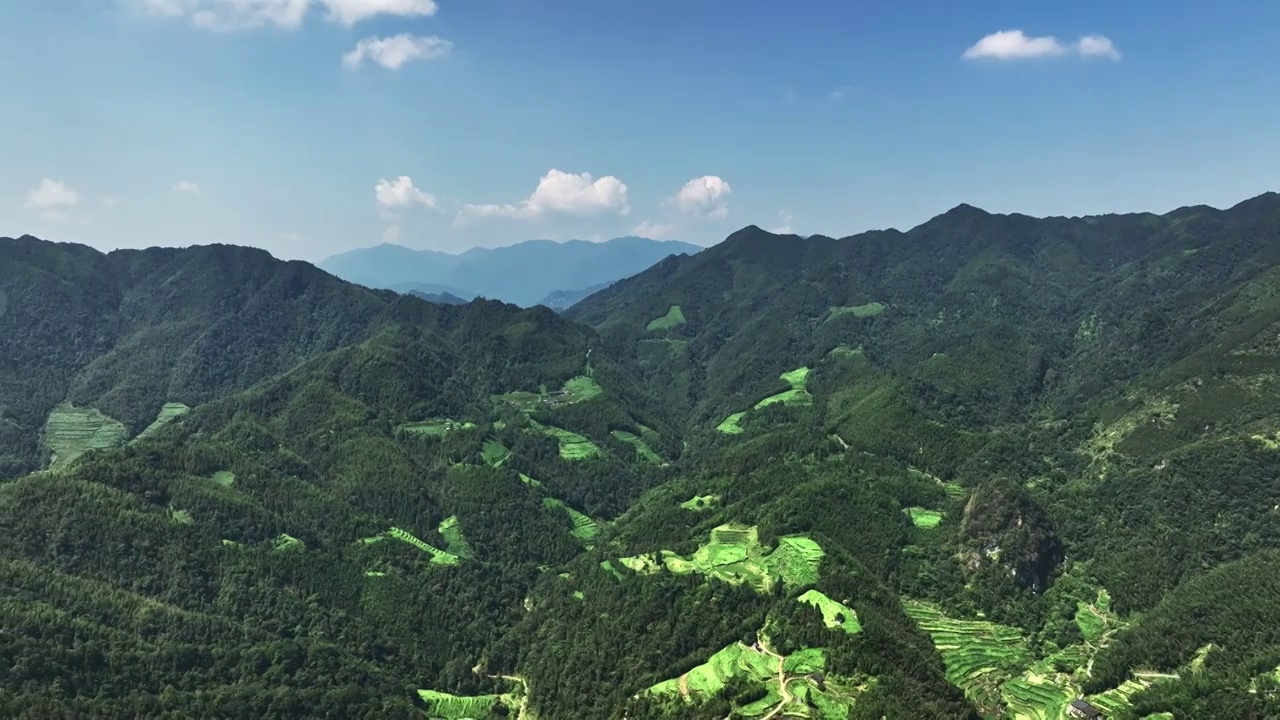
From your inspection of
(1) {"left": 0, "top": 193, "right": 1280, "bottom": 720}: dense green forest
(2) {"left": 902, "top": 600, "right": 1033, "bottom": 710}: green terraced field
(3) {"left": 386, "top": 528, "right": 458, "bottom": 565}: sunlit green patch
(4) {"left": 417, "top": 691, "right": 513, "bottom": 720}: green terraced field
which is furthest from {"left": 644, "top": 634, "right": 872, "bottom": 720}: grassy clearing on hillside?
(3) {"left": 386, "top": 528, "right": 458, "bottom": 565}: sunlit green patch

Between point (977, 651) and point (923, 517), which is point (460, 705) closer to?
point (977, 651)

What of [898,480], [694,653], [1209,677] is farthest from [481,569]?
[1209,677]

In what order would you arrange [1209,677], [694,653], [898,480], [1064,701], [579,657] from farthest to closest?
[898,480] < [579,657] < [694,653] < [1064,701] < [1209,677]

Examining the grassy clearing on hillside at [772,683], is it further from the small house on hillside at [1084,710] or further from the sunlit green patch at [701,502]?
the sunlit green patch at [701,502]

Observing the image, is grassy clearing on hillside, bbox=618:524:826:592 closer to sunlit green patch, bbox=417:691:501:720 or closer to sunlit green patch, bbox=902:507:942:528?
sunlit green patch, bbox=902:507:942:528

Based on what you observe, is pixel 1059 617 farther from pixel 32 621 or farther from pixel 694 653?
pixel 32 621
